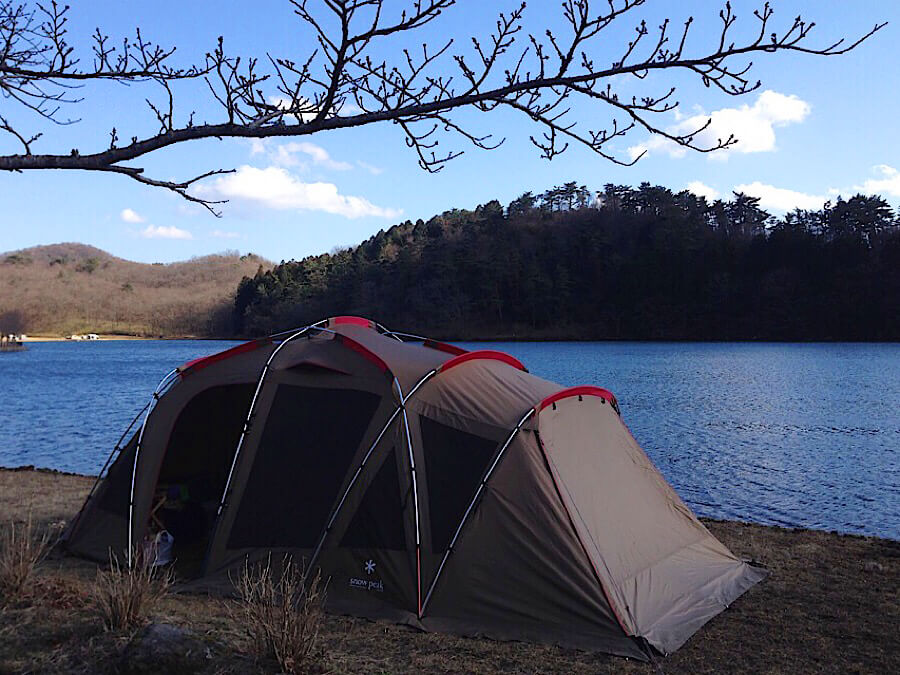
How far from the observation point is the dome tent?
5.86m

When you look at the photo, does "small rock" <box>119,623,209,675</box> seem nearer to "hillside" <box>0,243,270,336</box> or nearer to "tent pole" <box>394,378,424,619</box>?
"tent pole" <box>394,378,424,619</box>

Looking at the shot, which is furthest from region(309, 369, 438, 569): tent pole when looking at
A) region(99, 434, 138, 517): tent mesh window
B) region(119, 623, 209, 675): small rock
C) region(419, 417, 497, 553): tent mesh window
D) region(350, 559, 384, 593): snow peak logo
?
region(99, 434, 138, 517): tent mesh window

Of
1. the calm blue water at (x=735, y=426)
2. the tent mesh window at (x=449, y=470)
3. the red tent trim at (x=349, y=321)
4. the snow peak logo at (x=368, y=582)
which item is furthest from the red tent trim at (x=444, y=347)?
the calm blue water at (x=735, y=426)

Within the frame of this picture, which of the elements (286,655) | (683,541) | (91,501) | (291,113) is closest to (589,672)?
(286,655)

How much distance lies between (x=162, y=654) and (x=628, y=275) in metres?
81.4

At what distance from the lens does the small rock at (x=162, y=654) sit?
4.39m

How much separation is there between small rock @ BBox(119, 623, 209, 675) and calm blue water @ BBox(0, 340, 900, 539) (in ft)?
32.4

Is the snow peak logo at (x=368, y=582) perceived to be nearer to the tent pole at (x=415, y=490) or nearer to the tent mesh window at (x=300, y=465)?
the tent pole at (x=415, y=490)

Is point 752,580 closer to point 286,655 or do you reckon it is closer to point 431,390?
point 431,390

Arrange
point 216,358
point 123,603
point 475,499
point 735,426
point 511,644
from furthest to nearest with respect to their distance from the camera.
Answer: point 735,426 → point 216,358 → point 475,499 → point 511,644 → point 123,603

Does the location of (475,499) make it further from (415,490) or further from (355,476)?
(355,476)

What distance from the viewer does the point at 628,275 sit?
82.8 metres

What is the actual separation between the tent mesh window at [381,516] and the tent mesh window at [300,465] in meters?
0.28

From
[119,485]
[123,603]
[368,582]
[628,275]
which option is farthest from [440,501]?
[628,275]
